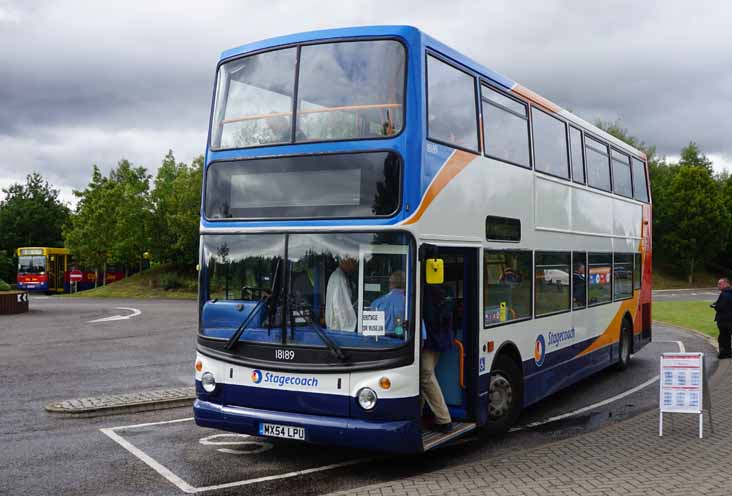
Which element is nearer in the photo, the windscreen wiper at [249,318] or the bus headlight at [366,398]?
the bus headlight at [366,398]

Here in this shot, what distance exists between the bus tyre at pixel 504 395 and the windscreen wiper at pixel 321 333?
8.68ft

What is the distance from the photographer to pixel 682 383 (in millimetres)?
9000

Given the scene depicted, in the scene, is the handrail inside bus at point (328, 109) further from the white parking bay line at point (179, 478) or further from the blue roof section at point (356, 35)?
the white parking bay line at point (179, 478)

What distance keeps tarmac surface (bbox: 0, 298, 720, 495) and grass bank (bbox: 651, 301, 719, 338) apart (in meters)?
12.3

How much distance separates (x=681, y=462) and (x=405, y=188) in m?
4.11

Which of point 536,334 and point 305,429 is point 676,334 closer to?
point 536,334

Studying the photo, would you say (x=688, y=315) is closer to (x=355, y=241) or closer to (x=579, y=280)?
(x=579, y=280)

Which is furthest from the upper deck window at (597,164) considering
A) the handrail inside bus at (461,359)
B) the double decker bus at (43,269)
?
the double decker bus at (43,269)

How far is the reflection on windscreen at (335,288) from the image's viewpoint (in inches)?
281

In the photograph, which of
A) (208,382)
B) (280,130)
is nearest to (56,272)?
(208,382)

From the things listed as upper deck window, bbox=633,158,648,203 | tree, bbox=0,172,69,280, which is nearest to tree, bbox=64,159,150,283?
tree, bbox=0,172,69,280

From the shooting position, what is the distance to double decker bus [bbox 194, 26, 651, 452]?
713 cm

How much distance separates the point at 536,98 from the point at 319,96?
436 cm

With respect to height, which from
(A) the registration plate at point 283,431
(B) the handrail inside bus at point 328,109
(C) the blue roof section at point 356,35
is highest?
(C) the blue roof section at point 356,35
